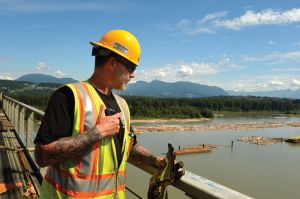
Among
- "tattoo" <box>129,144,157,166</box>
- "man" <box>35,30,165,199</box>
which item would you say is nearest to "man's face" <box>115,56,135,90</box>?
"man" <box>35,30,165,199</box>

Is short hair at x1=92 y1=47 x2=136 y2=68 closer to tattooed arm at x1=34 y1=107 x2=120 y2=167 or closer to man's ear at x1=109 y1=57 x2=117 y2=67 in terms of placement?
man's ear at x1=109 y1=57 x2=117 y2=67

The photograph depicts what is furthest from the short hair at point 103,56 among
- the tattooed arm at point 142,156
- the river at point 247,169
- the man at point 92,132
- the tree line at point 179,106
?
the tree line at point 179,106

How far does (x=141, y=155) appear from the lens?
1911 millimetres

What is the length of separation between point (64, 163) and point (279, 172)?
2763 cm

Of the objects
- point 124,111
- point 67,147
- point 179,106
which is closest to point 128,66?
point 124,111

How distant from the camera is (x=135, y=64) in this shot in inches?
66.4

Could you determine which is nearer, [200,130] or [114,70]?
[114,70]

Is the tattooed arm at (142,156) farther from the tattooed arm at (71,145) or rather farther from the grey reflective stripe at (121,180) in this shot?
the tattooed arm at (71,145)

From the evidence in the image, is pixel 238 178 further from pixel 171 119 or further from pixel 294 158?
pixel 171 119

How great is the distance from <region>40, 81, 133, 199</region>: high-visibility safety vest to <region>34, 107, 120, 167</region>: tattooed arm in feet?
0.12

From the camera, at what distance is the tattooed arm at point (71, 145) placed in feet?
4.77

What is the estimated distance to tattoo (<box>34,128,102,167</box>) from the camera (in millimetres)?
1454

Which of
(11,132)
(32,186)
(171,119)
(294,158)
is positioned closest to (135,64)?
(32,186)

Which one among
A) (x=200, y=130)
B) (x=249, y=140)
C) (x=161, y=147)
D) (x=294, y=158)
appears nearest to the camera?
(x=294, y=158)
